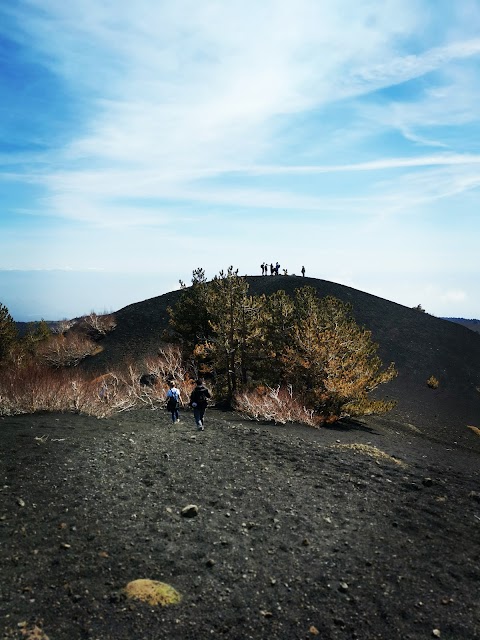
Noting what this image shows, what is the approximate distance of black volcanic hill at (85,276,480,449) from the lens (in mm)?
31802

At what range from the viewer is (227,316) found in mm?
23422

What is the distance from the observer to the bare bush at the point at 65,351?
42250mm

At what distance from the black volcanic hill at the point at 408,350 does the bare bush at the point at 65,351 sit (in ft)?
4.81

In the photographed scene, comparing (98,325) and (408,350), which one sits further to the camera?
(98,325)

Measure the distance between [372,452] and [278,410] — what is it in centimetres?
542

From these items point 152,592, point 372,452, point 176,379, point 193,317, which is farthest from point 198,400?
point 193,317

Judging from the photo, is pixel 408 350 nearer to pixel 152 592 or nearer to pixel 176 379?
pixel 176 379

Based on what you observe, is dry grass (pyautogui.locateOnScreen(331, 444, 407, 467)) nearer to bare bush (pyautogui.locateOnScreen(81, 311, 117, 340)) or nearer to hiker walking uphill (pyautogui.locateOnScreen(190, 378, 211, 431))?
hiker walking uphill (pyautogui.locateOnScreen(190, 378, 211, 431))

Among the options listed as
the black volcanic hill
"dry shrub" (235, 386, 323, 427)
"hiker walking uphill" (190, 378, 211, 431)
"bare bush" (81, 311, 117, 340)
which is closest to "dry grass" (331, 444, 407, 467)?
"dry shrub" (235, 386, 323, 427)

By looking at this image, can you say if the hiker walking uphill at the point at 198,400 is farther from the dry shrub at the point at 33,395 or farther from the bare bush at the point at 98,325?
the bare bush at the point at 98,325

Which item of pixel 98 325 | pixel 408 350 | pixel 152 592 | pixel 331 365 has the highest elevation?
pixel 408 350

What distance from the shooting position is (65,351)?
141ft

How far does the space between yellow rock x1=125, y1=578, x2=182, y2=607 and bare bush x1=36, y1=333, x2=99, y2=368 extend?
38.4m

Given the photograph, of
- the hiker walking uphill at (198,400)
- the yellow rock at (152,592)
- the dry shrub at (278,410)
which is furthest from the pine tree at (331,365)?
the yellow rock at (152,592)
